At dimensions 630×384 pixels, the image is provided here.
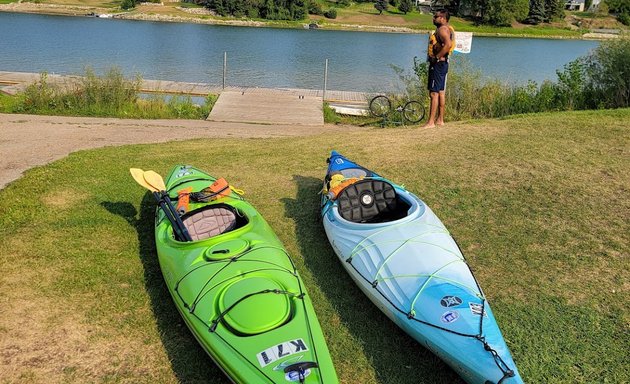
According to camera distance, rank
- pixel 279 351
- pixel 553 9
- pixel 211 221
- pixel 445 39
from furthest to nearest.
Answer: pixel 553 9 < pixel 445 39 < pixel 211 221 < pixel 279 351

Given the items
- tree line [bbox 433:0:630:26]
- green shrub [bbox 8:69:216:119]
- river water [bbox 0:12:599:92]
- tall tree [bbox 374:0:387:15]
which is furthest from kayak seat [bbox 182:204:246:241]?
tall tree [bbox 374:0:387:15]

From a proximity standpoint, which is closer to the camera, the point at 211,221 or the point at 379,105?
the point at 211,221

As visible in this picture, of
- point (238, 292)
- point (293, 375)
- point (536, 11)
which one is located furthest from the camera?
point (536, 11)

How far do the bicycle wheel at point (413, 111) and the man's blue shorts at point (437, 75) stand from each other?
3305 millimetres

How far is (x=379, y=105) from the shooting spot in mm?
13664

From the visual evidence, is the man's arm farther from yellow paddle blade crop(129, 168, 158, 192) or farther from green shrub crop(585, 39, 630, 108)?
green shrub crop(585, 39, 630, 108)

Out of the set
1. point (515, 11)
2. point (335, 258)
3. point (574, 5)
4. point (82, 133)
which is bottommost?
point (335, 258)

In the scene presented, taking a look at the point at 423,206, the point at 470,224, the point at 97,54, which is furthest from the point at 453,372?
the point at 97,54

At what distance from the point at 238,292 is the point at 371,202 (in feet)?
6.97

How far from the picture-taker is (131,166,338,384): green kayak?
2.98 metres

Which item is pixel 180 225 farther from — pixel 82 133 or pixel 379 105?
pixel 379 105

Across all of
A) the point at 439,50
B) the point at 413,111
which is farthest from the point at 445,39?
the point at 413,111

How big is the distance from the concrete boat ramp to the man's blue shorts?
14.9 ft

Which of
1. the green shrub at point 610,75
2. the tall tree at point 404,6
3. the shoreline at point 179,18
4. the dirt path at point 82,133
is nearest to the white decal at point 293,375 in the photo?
the dirt path at point 82,133
